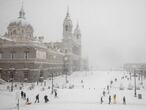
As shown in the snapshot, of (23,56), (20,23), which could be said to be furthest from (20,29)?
(23,56)

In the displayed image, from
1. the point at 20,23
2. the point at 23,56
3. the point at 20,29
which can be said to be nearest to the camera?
the point at 23,56

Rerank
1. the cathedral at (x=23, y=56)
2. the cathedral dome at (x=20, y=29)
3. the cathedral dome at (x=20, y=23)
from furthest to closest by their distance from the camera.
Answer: the cathedral dome at (x=20, y=23) < the cathedral dome at (x=20, y=29) < the cathedral at (x=23, y=56)

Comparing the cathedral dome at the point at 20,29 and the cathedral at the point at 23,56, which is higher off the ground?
the cathedral dome at the point at 20,29

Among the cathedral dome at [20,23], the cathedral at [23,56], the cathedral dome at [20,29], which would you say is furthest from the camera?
the cathedral dome at [20,23]

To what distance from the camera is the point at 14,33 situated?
67.3 meters

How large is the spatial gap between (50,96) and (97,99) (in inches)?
Answer: 279

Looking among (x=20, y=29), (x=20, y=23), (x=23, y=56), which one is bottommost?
(x=23, y=56)

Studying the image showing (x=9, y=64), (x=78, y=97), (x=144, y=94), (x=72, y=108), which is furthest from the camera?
(x=9, y=64)

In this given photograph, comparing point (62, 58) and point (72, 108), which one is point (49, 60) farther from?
point (72, 108)

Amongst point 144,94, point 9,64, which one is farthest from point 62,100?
point 9,64

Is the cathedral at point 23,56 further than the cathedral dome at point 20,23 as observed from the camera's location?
No

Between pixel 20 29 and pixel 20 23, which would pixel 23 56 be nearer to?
pixel 20 29

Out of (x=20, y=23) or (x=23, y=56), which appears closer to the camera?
(x=23, y=56)

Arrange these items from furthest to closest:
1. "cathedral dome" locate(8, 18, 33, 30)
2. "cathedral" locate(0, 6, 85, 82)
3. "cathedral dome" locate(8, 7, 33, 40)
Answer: "cathedral dome" locate(8, 18, 33, 30)
"cathedral dome" locate(8, 7, 33, 40)
"cathedral" locate(0, 6, 85, 82)
